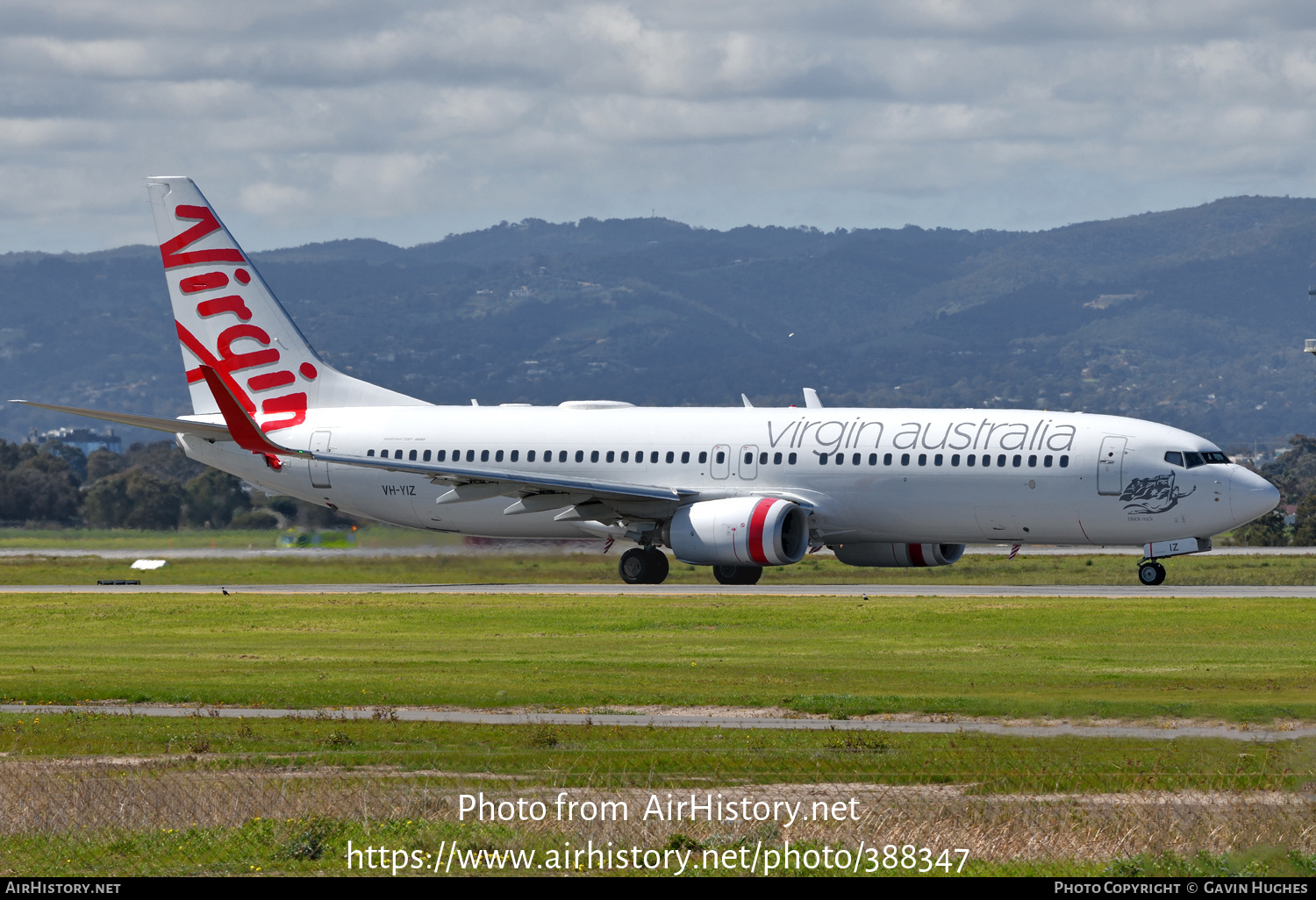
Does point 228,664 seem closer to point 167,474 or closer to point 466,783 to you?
point 466,783

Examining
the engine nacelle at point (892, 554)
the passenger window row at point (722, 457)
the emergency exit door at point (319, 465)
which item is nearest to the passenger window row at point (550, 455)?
the passenger window row at point (722, 457)

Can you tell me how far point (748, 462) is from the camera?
45938mm

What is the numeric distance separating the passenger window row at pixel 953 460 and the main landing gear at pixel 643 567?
17.1 feet

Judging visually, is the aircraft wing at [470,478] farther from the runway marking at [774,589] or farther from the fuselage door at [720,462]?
the runway marking at [774,589]

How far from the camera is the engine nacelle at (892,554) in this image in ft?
156

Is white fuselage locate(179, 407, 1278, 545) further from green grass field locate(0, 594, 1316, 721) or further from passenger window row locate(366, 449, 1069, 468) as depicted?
green grass field locate(0, 594, 1316, 721)

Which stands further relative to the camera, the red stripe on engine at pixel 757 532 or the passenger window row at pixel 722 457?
the red stripe on engine at pixel 757 532

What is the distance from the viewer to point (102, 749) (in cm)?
1961

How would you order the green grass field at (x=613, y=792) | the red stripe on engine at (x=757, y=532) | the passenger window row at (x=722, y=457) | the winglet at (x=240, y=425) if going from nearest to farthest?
the green grass field at (x=613, y=792) < the passenger window row at (x=722, y=457) < the red stripe on engine at (x=757, y=532) < the winglet at (x=240, y=425)

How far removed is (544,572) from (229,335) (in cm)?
1158

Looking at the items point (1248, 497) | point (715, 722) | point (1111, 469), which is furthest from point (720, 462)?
point (715, 722)

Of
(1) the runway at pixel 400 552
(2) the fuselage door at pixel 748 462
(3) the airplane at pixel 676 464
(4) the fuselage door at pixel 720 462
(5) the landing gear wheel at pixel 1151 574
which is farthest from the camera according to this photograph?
(1) the runway at pixel 400 552

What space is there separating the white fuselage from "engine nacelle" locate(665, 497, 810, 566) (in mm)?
1040
